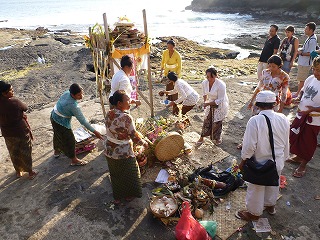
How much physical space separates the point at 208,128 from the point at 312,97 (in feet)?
6.89

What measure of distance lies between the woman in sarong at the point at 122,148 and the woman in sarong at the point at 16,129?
1.80m

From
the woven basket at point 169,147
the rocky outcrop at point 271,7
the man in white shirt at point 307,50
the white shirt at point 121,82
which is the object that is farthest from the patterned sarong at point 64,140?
the rocky outcrop at point 271,7

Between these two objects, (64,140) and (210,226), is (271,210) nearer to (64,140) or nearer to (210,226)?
(210,226)

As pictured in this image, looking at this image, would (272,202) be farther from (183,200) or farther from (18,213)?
(18,213)

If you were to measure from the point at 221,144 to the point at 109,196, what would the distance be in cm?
285

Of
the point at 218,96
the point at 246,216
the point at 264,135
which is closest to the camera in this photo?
the point at 264,135

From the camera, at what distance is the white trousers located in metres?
3.62

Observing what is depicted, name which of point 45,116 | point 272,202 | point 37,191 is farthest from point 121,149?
point 45,116

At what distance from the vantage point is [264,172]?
3.36 meters

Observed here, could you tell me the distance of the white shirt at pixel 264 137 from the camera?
3275 millimetres

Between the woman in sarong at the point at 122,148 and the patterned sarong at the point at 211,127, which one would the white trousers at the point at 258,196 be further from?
the patterned sarong at the point at 211,127

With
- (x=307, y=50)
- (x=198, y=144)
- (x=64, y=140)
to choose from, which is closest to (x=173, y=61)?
(x=198, y=144)

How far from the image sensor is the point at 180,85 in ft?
21.2

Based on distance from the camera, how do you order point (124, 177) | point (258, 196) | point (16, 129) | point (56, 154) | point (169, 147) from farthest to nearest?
point (56, 154) → point (169, 147) → point (16, 129) → point (124, 177) → point (258, 196)
